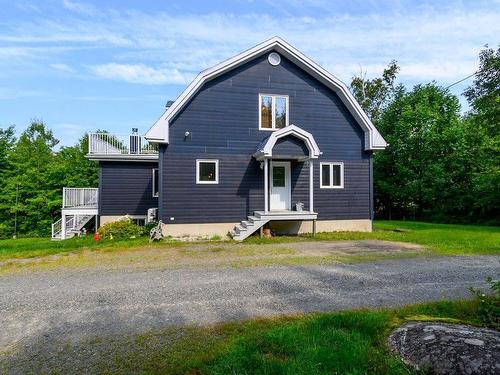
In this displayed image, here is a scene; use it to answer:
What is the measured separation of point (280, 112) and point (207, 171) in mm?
4190

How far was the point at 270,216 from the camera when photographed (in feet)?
43.1

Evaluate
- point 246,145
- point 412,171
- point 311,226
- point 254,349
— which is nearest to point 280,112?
point 246,145

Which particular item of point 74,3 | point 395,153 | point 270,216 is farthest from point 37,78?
point 395,153

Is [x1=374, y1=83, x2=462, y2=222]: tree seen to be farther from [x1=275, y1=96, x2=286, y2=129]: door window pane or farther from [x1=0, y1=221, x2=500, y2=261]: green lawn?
[x1=275, y1=96, x2=286, y2=129]: door window pane

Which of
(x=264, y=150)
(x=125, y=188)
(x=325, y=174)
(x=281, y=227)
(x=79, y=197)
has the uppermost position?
(x=264, y=150)

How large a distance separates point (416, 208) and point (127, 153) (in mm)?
22756

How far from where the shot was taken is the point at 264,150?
508 inches

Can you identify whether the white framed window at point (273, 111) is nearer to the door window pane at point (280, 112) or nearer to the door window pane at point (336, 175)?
the door window pane at point (280, 112)

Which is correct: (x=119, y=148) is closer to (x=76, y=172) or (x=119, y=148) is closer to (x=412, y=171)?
(x=76, y=172)

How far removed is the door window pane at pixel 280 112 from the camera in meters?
14.6

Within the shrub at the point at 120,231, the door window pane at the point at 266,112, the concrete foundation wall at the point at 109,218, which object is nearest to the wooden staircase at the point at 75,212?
the concrete foundation wall at the point at 109,218

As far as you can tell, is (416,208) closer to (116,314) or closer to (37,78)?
(116,314)

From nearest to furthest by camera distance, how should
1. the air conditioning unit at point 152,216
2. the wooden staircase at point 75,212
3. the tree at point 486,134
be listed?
the tree at point 486,134, the air conditioning unit at point 152,216, the wooden staircase at point 75,212

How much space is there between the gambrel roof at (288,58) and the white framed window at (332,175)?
5.46 ft
